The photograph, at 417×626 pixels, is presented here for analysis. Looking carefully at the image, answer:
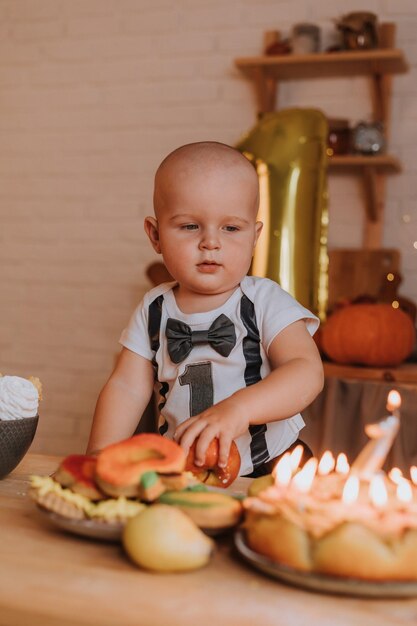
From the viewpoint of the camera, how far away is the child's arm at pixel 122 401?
1152mm

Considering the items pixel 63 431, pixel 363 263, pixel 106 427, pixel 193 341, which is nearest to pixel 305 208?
pixel 363 263

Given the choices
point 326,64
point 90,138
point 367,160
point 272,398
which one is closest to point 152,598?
point 272,398

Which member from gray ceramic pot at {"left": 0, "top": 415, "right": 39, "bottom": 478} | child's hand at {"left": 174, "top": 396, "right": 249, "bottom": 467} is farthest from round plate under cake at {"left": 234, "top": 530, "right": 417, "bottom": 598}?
gray ceramic pot at {"left": 0, "top": 415, "right": 39, "bottom": 478}

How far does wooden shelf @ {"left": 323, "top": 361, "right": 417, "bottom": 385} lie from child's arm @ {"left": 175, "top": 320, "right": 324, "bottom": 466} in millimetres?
1129

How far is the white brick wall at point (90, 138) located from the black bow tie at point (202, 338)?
1.81 m

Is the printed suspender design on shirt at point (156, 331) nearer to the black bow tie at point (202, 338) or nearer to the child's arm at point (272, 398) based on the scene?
the black bow tie at point (202, 338)

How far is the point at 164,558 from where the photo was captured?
0.56 metres

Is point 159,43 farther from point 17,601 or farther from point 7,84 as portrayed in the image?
point 17,601

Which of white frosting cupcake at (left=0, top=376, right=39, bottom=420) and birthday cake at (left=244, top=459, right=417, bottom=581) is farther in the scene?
white frosting cupcake at (left=0, top=376, right=39, bottom=420)

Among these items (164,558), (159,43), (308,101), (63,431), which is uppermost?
(159,43)

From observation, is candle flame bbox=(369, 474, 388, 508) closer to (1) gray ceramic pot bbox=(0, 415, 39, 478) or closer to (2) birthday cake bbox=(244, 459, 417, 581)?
(2) birthday cake bbox=(244, 459, 417, 581)

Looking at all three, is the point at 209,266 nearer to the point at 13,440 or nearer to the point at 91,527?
the point at 13,440

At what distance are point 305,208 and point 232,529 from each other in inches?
65.8

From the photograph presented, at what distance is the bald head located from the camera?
1.14 metres
